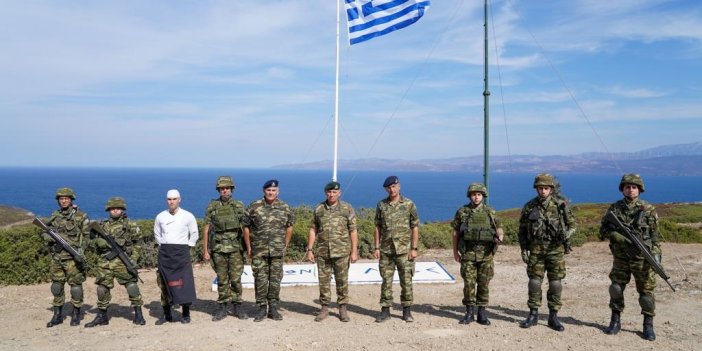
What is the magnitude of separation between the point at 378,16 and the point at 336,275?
262 inches

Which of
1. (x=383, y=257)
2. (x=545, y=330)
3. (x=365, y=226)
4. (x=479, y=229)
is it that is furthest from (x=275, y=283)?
(x=365, y=226)

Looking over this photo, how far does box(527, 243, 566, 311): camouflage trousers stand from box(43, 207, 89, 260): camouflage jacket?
6.29m

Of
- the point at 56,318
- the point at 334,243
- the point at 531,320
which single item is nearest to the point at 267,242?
the point at 334,243

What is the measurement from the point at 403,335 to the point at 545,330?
1923 mm

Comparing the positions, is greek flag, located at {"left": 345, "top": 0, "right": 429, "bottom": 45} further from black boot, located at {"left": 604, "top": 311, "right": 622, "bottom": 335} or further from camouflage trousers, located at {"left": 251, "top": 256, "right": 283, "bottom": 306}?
black boot, located at {"left": 604, "top": 311, "right": 622, "bottom": 335}

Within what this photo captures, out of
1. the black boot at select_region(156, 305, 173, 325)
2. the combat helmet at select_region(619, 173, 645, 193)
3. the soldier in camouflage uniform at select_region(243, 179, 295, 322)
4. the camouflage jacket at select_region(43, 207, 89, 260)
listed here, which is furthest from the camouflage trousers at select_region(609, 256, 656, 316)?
the camouflage jacket at select_region(43, 207, 89, 260)

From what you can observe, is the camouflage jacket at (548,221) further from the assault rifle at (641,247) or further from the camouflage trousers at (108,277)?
the camouflage trousers at (108,277)

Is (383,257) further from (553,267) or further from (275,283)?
(553,267)

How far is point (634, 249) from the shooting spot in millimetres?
6527

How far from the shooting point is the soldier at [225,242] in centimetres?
736

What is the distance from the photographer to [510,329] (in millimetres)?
6859

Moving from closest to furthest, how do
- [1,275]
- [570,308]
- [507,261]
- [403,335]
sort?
[403,335]
[570,308]
[1,275]
[507,261]

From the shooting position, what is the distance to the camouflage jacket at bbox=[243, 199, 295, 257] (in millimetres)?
7324

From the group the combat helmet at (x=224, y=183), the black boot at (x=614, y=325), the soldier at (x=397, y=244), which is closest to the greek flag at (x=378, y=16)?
the soldier at (x=397, y=244)
